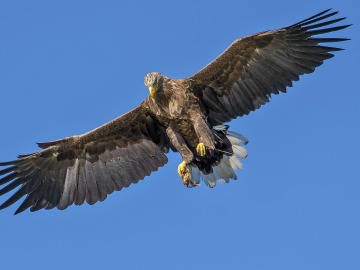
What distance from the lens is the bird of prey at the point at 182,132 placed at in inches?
622

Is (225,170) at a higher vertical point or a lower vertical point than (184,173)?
higher

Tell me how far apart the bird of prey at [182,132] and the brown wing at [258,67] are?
1 cm

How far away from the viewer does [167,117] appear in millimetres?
15891

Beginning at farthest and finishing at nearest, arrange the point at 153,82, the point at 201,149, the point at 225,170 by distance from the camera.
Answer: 1. the point at 225,170
2. the point at 201,149
3. the point at 153,82

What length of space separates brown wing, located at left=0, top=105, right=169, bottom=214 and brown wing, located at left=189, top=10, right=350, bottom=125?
102 centimetres

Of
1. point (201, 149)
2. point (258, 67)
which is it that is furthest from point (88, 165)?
point (258, 67)

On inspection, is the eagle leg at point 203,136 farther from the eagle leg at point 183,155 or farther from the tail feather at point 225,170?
the tail feather at point 225,170

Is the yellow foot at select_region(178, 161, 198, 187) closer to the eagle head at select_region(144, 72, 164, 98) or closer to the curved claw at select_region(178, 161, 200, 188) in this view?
the curved claw at select_region(178, 161, 200, 188)

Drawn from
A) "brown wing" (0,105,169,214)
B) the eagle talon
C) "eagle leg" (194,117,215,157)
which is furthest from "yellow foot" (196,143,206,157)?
"brown wing" (0,105,169,214)

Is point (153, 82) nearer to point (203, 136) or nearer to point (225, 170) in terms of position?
point (203, 136)

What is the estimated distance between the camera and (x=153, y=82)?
613 inches

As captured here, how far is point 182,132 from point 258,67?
1469 mm

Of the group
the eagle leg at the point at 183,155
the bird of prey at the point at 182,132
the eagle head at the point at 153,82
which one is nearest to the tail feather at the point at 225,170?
the bird of prey at the point at 182,132

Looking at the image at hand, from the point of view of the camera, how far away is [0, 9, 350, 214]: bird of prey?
15789mm
